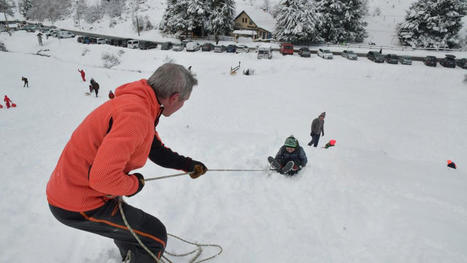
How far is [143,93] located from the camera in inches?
68.4

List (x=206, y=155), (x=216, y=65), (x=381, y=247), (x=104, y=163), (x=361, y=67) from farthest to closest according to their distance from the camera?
1. (x=216, y=65)
2. (x=361, y=67)
3. (x=206, y=155)
4. (x=381, y=247)
5. (x=104, y=163)

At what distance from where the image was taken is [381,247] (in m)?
3.22

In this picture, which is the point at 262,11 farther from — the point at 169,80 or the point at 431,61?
the point at 169,80

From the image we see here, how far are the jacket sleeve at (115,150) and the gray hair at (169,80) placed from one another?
32cm

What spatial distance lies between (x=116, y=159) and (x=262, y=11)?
63374mm

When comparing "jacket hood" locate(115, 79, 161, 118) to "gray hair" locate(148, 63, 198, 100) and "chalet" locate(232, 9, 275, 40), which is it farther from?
"chalet" locate(232, 9, 275, 40)

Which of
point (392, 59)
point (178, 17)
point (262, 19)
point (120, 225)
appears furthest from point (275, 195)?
point (262, 19)

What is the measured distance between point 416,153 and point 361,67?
16976mm

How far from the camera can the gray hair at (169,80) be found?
1798 mm

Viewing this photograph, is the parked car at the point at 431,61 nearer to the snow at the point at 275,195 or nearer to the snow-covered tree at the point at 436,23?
the snow-covered tree at the point at 436,23

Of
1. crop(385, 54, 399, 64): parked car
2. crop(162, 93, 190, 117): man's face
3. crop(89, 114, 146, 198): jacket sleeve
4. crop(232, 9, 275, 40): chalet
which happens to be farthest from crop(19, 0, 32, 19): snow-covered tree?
crop(89, 114, 146, 198): jacket sleeve

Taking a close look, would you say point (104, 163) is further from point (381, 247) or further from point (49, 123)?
point (49, 123)

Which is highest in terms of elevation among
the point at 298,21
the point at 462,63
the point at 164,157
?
the point at 298,21

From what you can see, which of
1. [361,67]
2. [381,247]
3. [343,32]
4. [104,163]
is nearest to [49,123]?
[104,163]
